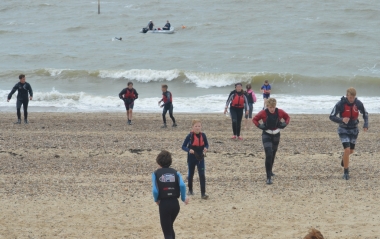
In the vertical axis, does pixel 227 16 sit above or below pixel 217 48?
above

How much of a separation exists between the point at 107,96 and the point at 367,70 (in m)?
14.9

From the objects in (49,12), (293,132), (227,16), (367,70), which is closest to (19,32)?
(49,12)

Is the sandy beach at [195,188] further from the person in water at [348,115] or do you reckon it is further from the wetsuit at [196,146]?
the person in water at [348,115]

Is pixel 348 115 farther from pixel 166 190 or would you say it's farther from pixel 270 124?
pixel 166 190

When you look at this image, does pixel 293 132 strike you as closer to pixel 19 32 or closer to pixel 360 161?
pixel 360 161

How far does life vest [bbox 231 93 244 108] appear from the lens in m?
13.5

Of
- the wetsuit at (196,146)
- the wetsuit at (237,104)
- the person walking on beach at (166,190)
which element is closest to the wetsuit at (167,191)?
the person walking on beach at (166,190)

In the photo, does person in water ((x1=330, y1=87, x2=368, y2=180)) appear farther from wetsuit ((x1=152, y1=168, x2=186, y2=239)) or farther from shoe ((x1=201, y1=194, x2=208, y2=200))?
wetsuit ((x1=152, y1=168, x2=186, y2=239))

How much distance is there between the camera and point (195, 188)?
966 centimetres

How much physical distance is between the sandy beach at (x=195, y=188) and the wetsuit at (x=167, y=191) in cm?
128

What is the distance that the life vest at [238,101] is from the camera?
44.2 feet

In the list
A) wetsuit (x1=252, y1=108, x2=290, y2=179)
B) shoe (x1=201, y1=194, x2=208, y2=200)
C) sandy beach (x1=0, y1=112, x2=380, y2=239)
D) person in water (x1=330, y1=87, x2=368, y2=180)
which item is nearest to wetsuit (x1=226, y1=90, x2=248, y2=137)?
sandy beach (x1=0, y1=112, x2=380, y2=239)

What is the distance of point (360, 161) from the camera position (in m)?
11.4

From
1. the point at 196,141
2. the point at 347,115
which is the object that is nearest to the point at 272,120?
the point at 347,115
